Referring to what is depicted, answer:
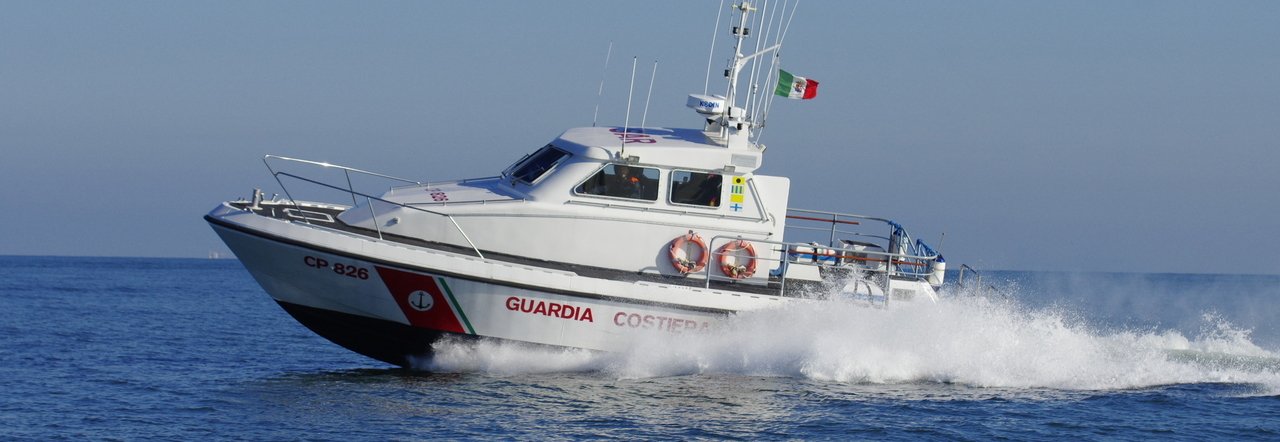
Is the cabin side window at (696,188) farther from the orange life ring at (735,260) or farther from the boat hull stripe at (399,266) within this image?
the boat hull stripe at (399,266)

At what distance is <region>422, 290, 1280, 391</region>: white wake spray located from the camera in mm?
12094

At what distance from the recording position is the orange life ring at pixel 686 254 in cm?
1234

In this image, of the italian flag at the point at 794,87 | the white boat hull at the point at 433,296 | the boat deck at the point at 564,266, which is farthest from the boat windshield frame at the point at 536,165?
the italian flag at the point at 794,87

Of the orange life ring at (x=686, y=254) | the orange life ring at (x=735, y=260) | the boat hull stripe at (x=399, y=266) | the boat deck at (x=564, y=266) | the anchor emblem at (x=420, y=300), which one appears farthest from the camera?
the orange life ring at (x=735, y=260)

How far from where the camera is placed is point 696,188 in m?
12.5

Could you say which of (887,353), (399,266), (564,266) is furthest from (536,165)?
(887,353)

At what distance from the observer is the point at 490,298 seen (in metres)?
11.7

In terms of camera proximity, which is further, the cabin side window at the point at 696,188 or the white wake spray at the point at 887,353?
the cabin side window at the point at 696,188

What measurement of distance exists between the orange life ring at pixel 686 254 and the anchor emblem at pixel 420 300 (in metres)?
2.46

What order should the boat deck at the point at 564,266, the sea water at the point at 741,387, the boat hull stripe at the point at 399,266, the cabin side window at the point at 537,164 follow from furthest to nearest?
the cabin side window at the point at 537,164, the boat deck at the point at 564,266, the boat hull stripe at the point at 399,266, the sea water at the point at 741,387

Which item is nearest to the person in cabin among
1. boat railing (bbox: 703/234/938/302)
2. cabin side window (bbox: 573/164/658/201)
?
cabin side window (bbox: 573/164/658/201)

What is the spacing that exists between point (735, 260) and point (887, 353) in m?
1.84

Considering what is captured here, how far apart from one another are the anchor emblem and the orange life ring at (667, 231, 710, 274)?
2.46 meters

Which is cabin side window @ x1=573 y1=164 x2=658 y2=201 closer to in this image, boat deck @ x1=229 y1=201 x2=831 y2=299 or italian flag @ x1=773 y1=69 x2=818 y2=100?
boat deck @ x1=229 y1=201 x2=831 y2=299
